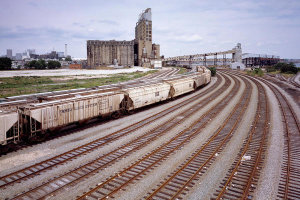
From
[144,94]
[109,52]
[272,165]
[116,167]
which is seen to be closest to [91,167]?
[116,167]

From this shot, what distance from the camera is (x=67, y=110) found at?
16922mm

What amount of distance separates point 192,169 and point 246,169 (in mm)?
2830

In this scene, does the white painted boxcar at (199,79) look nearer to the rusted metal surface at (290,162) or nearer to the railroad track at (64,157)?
the rusted metal surface at (290,162)

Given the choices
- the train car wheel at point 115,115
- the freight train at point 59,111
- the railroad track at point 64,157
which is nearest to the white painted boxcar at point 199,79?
the freight train at point 59,111

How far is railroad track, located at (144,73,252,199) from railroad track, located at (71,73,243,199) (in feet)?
4.25

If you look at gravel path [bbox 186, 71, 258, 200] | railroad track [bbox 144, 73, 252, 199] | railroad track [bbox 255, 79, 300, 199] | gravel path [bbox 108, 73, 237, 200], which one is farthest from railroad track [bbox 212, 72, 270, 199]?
gravel path [bbox 108, 73, 237, 200]

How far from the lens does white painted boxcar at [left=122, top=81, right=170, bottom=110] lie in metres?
23.4

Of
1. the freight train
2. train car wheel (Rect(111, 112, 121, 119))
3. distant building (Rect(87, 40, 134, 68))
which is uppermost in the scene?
distant building (Rect(87, 40, 134, 68))

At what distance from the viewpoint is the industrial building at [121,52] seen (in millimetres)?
119750

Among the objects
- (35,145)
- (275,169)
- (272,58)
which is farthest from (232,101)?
(272,58)

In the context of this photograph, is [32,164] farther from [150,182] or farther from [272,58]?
[272,58]

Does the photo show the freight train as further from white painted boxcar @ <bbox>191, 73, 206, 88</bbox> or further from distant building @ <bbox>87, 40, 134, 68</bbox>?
distant building @ <bbox>87, 40, 134, 68</bbox>

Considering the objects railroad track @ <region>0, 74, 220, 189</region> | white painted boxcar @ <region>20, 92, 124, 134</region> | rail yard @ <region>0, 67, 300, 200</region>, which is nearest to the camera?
rail yard @ <region>0, 67, 300, 200</region>

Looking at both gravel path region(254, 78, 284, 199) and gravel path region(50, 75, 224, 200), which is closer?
gravel path region(254, 78, 284, 199)
